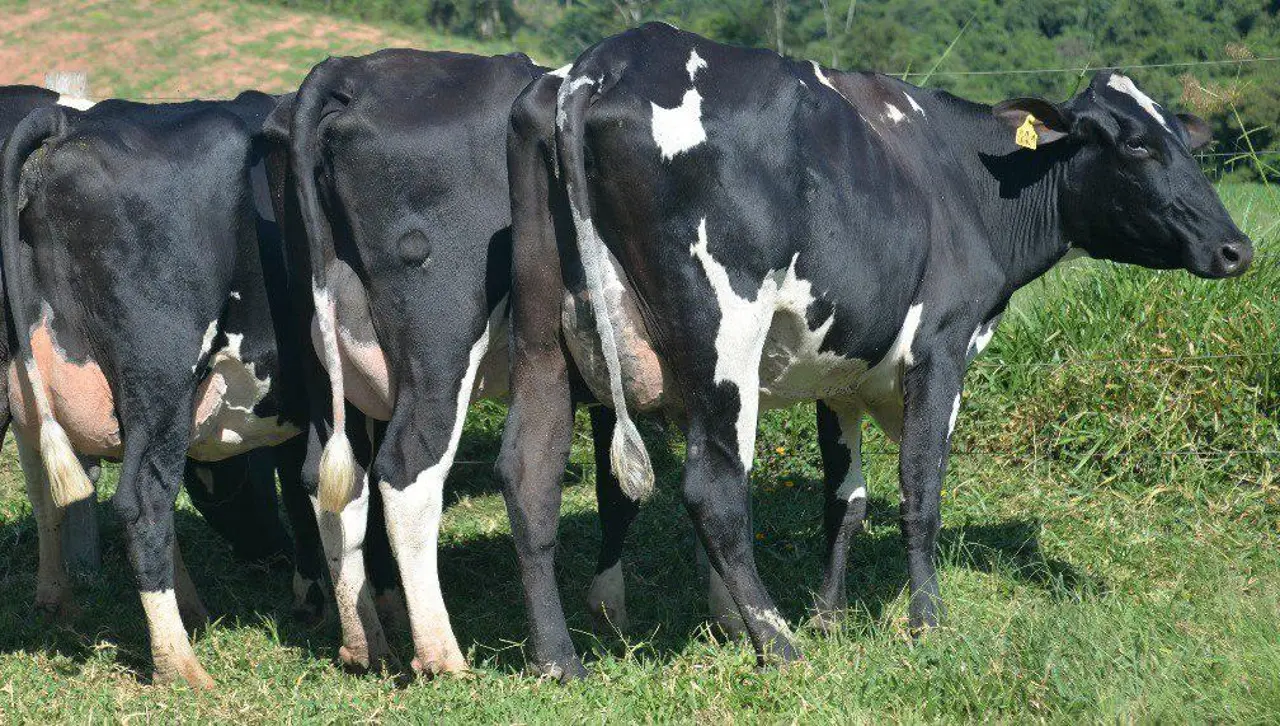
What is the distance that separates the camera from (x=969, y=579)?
6.10 meters

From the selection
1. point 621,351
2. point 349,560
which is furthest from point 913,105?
point 349,560

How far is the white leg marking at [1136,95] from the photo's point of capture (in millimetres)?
5895

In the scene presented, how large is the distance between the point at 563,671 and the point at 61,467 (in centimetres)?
196

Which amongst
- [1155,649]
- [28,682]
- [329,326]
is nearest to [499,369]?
[329,326]

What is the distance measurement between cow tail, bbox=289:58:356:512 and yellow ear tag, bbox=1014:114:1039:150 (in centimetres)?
285

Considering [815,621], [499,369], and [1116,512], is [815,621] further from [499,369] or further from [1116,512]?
[1116,512]

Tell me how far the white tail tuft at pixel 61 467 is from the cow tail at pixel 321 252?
860mm

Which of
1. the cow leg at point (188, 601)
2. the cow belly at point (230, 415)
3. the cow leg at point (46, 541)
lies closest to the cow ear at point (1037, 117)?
the cow belly at point (230, 415)

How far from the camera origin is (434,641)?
509 centimetres

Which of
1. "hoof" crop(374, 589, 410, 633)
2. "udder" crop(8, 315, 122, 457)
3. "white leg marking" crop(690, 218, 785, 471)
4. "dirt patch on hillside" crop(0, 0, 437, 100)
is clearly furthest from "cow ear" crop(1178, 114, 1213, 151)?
"dirt patch on hillside" crop(0, 0, 437, 100)

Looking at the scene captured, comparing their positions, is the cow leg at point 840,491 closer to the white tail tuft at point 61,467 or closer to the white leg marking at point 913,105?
the white leg marking at point 913,105

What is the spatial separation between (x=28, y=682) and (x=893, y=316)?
3666 millimetres

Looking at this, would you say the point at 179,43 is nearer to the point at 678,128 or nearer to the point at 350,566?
the point at 350,566

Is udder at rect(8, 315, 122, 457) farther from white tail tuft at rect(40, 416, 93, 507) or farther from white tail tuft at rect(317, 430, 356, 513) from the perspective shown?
white tail tuft at rect(317, 430, 356, 513)
